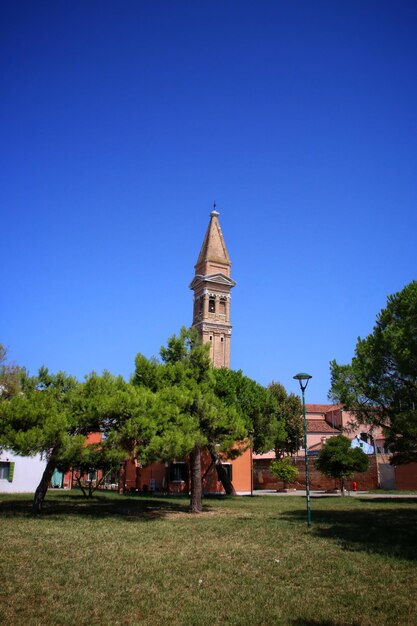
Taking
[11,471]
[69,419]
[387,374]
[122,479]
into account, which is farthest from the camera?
[122,479]

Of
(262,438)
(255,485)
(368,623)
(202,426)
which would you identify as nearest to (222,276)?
(255,485)

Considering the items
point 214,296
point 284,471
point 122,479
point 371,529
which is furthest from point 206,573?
point 214,296

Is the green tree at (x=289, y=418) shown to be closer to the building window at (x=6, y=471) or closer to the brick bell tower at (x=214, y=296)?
the brick bell tower at (x=214, y=296)

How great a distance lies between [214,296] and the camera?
2411 inches

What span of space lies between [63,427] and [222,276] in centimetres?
4623

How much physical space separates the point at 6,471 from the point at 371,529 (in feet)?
89.6

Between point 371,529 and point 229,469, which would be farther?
point 229,469

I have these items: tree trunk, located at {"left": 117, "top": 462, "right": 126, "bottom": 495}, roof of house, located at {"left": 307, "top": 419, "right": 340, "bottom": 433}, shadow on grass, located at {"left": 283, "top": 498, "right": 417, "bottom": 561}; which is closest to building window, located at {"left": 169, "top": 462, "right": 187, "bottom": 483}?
tree trunk, located at {"left": 117, "top": 462, "right": 126, "bottom": 495}

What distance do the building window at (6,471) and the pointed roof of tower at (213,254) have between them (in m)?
34.4

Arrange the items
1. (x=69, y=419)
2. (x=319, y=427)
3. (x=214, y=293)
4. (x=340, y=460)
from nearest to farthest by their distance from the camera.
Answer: (x=69, y=419)
(x=340, y=460)
(x=319, y=427)
(x=214, y=293)

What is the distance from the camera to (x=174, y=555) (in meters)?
10.2

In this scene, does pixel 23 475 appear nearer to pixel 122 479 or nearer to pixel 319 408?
pixel 122 479

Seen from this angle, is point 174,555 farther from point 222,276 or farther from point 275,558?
point 222,276

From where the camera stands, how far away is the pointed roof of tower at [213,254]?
203 feet
